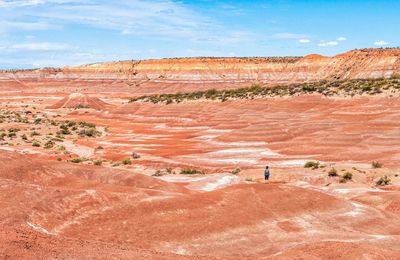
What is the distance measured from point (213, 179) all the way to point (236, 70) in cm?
13486

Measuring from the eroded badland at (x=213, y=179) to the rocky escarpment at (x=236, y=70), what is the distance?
147 ft

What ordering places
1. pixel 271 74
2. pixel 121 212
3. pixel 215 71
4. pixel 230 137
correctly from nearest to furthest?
1. pixel 121 212
2. pixel 230 137
3. pixel 271 74
4. pixel 215 71

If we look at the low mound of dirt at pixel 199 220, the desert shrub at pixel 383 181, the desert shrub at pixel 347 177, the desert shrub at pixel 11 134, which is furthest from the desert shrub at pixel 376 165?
the desert shrub at pixel 11 134

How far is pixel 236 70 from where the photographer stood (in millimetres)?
164250

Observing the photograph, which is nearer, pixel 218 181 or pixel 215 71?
pixel 218 181

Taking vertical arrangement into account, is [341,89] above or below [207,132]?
above

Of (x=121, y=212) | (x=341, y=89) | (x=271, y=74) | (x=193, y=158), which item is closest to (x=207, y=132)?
(x=193, y=158)

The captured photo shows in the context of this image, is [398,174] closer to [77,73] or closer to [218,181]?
[218,181]

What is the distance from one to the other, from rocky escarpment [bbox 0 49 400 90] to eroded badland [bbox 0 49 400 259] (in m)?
44.7

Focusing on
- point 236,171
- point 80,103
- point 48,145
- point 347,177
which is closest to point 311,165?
point 347,177

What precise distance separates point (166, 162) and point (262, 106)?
38676mm

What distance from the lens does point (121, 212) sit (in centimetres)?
1995

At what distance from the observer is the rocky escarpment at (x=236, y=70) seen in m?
120

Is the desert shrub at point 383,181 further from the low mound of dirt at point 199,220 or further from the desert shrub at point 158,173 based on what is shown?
the desert shrub at point 158,173
